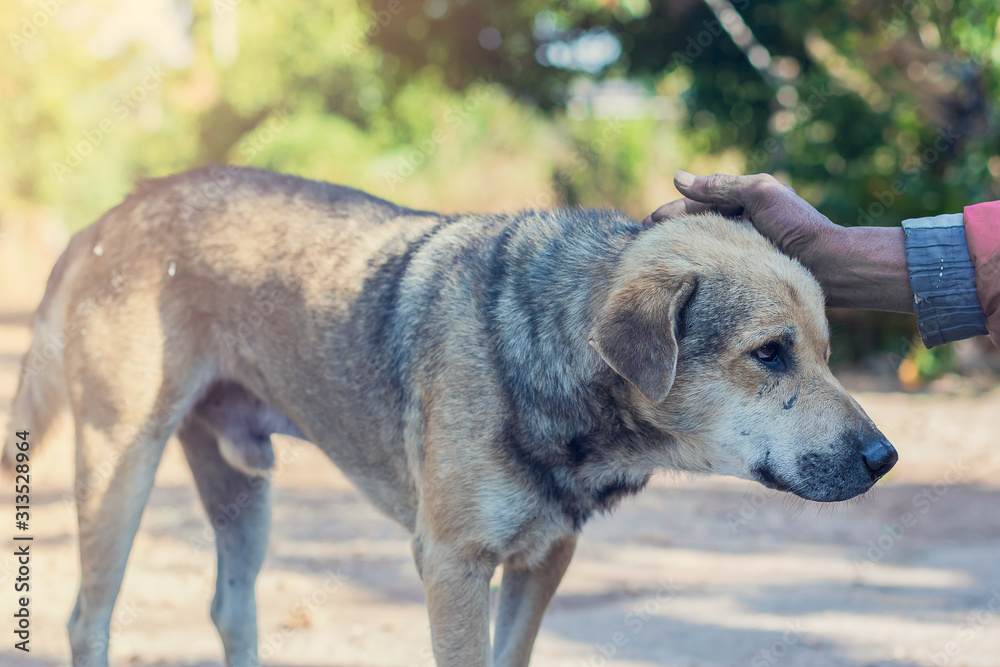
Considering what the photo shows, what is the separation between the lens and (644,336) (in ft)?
8.87

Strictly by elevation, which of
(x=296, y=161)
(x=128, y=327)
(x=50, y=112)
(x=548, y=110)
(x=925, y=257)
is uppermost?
(x=925, y=257)

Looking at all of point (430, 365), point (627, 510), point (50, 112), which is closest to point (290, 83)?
point (50, 112)

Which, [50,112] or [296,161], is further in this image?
[296,161]

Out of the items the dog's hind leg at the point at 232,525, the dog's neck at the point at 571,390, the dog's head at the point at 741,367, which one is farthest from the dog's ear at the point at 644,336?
the dog's hind leg at the point at 232,525

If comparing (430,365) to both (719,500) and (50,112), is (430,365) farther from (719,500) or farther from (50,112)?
(50,112)

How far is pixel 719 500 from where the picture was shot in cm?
711

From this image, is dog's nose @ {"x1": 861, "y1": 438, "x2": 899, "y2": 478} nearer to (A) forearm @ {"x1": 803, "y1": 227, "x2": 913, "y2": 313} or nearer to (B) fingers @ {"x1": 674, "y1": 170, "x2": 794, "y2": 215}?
(A) forearm @ {"x1": 803, "y1": 227, "x2": 913, "y2": 313}

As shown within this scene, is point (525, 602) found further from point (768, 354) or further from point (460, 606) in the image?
point (768, 354)

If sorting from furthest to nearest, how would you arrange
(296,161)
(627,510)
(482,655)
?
(296,161) < (627,510) < (482,655)

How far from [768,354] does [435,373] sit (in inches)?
44.2

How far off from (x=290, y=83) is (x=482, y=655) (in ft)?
107

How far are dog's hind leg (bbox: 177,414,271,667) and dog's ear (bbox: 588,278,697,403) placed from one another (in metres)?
2.18

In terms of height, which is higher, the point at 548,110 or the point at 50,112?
the point at 548,110

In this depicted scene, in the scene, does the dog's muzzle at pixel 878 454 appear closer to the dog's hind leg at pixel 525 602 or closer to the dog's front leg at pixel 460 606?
the dog's hind leg at pixel 525 602
